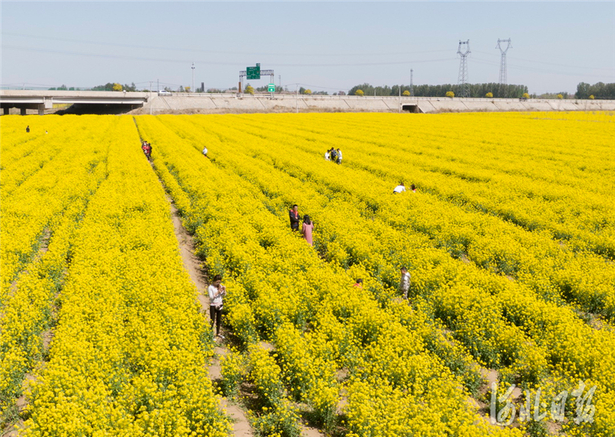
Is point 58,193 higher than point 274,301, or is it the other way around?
point 58,193

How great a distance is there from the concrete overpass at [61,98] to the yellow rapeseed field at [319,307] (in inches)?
2491

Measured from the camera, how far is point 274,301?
41.2 feet

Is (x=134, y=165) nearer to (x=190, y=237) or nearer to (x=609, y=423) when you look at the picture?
(x=190, y=237)

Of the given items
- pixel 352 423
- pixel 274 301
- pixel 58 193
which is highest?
pixel 58 193

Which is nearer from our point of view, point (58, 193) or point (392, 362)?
point (392, 362)

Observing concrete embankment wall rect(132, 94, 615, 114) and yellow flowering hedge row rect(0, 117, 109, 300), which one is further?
concrete embankment wall rect(132, 94, 615, 114)

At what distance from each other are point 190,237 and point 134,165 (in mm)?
14780

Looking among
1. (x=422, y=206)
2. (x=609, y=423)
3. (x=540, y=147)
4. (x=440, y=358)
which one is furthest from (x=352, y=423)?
(x=540, y=147)

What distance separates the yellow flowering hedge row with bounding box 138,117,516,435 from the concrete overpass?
76.6 metres

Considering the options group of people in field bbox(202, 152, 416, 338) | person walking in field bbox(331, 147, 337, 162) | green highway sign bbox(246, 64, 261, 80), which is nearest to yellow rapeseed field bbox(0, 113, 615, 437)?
group of people in field bbox(202, 152, 416, 338)

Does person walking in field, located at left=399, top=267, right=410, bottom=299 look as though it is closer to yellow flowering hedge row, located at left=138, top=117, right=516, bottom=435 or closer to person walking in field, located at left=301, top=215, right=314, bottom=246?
yellow flowering hedge row, located at left=138, top=117, right=516, bottom=435

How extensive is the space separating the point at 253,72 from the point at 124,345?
117 metres

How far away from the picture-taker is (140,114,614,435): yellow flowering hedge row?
35.4 feet

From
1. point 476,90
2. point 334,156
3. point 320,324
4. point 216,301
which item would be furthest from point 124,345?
point 476,90
